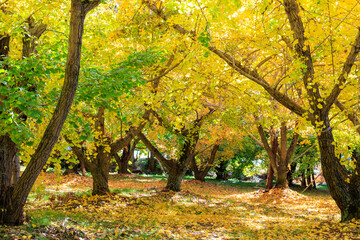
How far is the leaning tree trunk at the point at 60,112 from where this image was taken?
3.85 m

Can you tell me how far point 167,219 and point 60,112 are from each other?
16.4 ft

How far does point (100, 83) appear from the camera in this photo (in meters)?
5.07

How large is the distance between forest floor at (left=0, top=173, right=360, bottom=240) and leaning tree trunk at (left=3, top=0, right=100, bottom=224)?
1.31 ft

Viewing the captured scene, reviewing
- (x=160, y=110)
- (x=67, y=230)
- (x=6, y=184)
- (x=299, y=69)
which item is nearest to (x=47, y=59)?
(x=6, y=184)

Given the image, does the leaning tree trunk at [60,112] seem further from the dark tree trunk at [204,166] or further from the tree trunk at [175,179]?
the dark tree trunk at [204,166]

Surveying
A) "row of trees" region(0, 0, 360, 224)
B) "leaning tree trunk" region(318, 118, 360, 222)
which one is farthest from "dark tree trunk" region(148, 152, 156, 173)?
"leaning tree trunk" region(318, 118, 360, 222)

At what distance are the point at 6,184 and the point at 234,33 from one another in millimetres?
6012

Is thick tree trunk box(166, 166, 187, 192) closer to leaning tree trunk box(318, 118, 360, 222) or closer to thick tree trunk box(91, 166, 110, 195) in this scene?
thick tree trunk box(91, 166, 110, 195)

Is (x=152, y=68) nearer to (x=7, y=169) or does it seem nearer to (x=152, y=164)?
(x=7, y=169)

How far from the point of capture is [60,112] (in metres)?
4.19

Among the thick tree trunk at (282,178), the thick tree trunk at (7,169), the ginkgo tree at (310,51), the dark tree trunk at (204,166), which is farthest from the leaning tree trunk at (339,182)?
the dark tree trunk at (204,166)

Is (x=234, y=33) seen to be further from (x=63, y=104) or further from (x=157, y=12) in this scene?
(x=63, y=104)

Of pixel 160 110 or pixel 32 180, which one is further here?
pixel 160 110

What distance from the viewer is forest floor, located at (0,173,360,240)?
5551 mm
